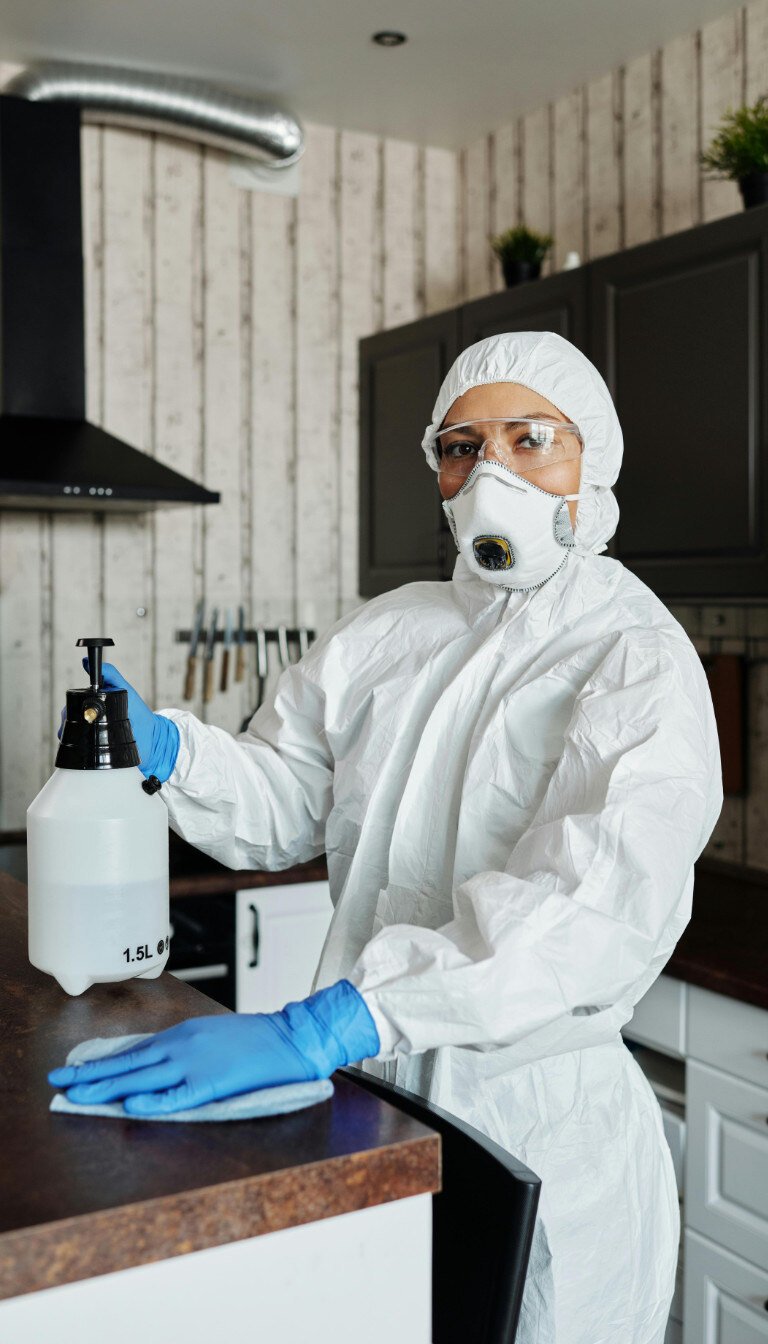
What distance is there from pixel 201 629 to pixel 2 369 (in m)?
0.81

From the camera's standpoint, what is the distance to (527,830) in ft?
3.66

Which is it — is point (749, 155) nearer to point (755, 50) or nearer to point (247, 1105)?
point (755, 50)

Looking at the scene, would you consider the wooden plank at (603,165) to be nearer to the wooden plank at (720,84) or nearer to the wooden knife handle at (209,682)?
the wooden plank at (720,84)

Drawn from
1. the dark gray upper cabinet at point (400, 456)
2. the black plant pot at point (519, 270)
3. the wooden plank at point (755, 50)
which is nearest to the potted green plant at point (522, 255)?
the black plant pot at point (519, 270)

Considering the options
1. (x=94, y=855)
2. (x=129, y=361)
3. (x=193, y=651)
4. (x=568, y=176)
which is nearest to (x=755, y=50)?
(x=568, y=176)

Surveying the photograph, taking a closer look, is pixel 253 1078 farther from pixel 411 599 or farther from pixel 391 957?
pixel 411 599

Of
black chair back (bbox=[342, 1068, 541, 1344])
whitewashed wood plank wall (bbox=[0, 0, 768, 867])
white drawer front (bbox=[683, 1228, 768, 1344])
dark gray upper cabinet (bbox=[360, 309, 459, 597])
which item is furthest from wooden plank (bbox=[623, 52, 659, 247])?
black chair back (bbox=[342, 1068, 541, 1344])

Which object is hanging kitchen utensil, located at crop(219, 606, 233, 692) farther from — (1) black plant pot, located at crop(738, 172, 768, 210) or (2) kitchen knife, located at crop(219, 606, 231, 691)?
(1) black plant pot, located at crop(738, 172, 768, 210)

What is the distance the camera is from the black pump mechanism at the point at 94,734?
93 centimetres

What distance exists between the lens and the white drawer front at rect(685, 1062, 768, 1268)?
1.73m

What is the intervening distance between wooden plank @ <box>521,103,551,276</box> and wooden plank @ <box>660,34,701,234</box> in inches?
16.3

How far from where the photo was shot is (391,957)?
0.84 metres

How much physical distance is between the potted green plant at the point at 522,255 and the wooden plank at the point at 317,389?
0.67m

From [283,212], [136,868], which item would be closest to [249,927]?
[136,868]
